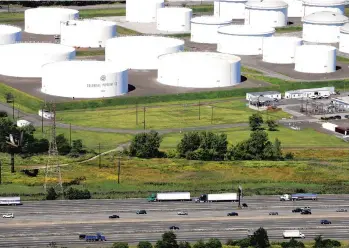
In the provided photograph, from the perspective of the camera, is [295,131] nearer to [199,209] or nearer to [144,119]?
[144,119]

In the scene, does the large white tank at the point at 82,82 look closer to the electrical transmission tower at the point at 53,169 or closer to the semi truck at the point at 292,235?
the electrical transmission tower at the point at 53,169

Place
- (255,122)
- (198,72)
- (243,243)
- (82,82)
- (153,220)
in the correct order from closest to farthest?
(243,243)
(153,220)
(255,122)
(82,82)
(198,72)

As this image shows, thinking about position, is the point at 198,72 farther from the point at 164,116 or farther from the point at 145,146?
the point at 145,146

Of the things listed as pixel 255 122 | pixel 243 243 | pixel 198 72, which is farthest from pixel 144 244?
pixel 198 72

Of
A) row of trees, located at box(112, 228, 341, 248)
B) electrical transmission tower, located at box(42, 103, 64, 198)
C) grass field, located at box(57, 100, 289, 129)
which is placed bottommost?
grass field, located at box(57, 100, 289, 129)

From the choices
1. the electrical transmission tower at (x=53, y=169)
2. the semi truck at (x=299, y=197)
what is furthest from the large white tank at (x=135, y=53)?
the semi truck at (x=299, y=197)

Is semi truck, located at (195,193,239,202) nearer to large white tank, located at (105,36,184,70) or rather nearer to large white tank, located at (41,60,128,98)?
large white tank, located at (41,60,128,98)

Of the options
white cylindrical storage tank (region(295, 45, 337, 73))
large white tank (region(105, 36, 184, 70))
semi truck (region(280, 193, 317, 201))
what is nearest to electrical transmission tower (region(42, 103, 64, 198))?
semi truck (region(280, 193, 317, 201))
